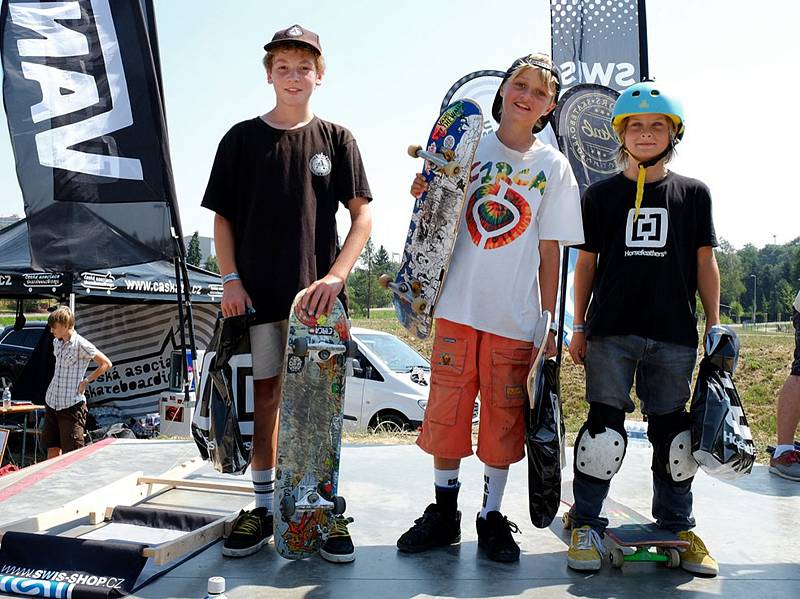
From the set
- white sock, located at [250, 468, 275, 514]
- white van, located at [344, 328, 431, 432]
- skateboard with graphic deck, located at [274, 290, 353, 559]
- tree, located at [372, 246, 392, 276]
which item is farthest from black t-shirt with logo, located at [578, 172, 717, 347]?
tree, located at [372, 246, 392, 276]

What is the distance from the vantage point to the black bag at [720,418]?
2.54 m

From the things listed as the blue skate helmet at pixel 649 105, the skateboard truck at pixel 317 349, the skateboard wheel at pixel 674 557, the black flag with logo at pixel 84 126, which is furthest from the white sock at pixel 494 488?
the black flag with logo at pixel 84 126

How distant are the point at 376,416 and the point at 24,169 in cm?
493

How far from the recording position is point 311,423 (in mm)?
2607

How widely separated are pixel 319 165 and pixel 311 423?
3.35 feet

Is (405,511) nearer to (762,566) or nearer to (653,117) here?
(762,566)

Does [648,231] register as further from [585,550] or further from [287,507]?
[287,507]

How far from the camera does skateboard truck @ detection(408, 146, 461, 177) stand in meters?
2.77

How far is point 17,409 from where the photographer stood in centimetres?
757

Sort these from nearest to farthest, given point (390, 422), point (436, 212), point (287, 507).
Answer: point (287, 507) → point (436, 212) → point (390, 422)

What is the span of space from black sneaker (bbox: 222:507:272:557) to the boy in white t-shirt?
1.79ft

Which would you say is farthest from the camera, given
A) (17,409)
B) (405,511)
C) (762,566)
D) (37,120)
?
(17,409)

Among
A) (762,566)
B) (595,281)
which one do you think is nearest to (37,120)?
(595,281)

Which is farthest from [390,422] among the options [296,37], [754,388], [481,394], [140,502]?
[754,388]
